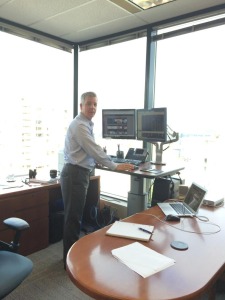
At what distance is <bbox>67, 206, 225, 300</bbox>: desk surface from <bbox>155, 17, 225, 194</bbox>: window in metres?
1.34

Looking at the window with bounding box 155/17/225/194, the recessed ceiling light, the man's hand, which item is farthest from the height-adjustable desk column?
the recessed ceiling light

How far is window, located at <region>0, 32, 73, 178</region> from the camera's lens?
10.7 feet

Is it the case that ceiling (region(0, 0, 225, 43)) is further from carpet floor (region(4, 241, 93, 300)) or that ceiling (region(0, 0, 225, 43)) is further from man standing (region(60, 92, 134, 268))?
carpet floor (region(4, 241, 93, 300))

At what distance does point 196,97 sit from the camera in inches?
115

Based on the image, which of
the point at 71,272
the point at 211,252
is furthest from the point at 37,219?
the point at 211,252

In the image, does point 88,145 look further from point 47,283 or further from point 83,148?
point 47,283

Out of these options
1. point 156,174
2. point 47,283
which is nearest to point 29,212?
point 47,283

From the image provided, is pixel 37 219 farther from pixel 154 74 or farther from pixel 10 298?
pixel 154 74

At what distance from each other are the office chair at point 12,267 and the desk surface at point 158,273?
0.44 meters

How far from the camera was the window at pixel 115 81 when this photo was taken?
3379mm

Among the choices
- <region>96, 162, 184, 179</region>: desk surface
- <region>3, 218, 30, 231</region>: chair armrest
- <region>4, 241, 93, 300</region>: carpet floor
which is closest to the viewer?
<region>3, 218, 30, 231</region>: chair armrest

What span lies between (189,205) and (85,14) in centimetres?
237

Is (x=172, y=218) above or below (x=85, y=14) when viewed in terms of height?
below

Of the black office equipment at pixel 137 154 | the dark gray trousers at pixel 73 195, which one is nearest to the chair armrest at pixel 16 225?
the dark gray trousers at pixel 73 195
